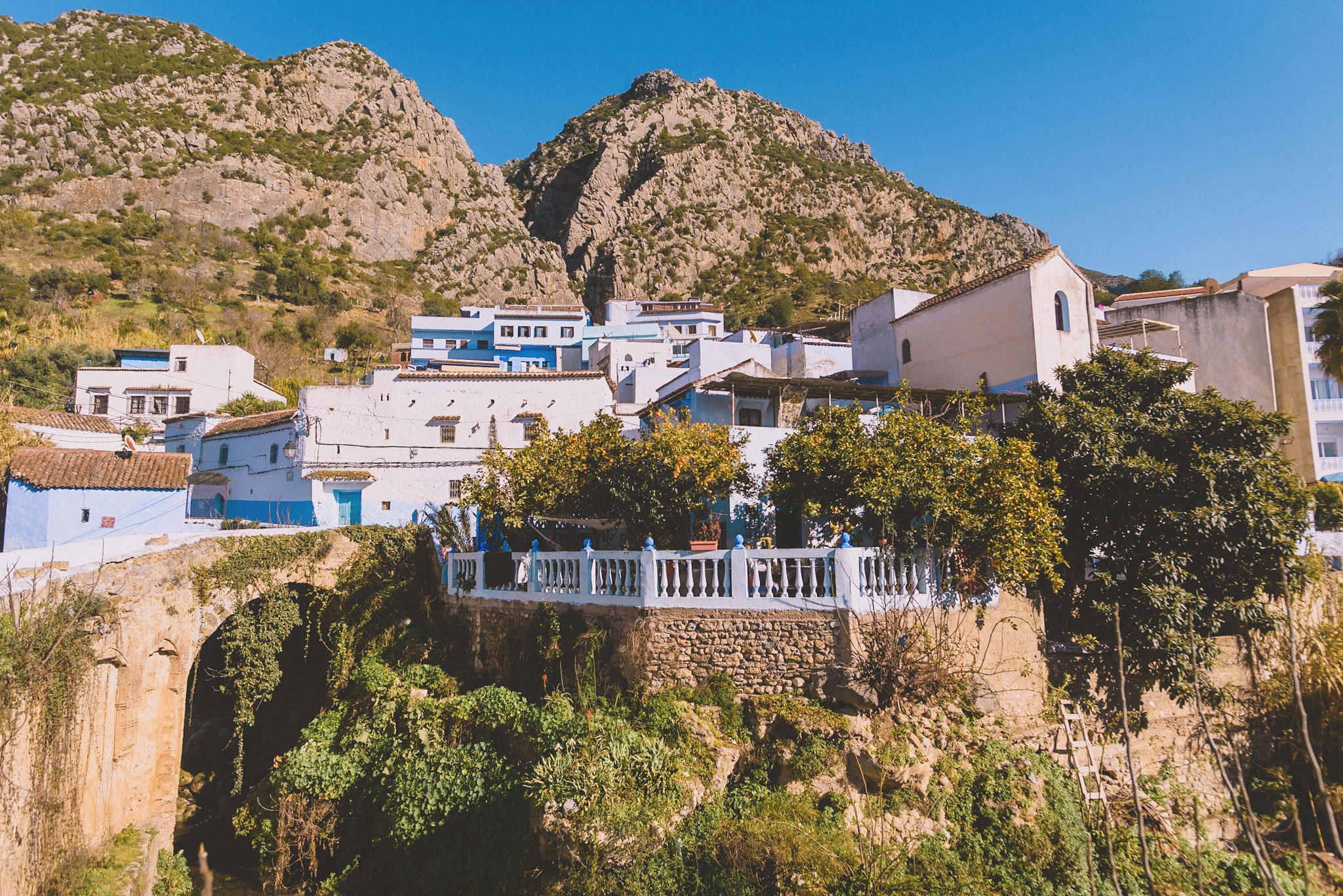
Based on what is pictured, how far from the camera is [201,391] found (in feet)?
123

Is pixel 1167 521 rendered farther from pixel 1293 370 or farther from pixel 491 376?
pixel 491 376

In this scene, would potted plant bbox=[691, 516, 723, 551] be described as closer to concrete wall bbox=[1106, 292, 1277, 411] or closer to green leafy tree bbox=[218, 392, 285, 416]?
concrete wall bbox=[1106, 292, 1277, 411]

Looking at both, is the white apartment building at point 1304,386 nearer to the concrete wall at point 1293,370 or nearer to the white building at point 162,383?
the concrete wall at point 1293,370

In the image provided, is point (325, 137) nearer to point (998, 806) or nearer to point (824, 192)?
point (824, 192)

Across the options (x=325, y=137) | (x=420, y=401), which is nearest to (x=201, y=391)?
(x=420, y=401)

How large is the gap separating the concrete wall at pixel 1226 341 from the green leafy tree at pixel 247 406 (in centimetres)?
4051

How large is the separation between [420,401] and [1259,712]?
2838 centimetres

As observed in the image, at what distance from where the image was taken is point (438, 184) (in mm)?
92750

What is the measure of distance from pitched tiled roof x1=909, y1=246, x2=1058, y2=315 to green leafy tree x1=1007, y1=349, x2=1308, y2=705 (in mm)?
8386

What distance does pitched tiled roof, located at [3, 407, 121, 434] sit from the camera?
24.7 meters

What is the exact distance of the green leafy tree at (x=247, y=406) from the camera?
36562mm

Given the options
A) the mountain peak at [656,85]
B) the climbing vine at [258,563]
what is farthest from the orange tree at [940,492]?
the mountain peak at [656,85]

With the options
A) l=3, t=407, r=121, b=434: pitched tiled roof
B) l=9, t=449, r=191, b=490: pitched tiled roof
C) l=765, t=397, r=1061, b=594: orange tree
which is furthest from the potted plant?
l=3, t=407, r=121, b=434: pitched tiled roof

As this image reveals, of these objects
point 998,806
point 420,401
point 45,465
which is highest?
point 420,401
